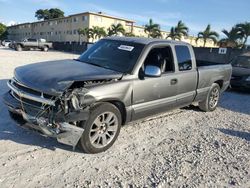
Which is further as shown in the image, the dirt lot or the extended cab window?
the extended cab window

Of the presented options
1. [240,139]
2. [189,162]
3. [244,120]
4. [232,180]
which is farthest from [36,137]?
[244,120]

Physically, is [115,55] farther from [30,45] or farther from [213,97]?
[30,45]

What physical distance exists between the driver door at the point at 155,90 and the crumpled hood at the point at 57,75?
540 millimetres

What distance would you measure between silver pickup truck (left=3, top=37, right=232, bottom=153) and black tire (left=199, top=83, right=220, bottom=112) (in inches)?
45.2

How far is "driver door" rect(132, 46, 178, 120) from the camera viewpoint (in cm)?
505

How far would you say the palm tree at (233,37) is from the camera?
1375 inches

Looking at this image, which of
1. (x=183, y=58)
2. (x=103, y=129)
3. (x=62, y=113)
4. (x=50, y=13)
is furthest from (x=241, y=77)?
(x=50, y=13)

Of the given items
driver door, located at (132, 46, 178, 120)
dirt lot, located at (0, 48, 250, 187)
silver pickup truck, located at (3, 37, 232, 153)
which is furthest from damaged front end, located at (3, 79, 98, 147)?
driver door, located at (132, 46, 178, 120)

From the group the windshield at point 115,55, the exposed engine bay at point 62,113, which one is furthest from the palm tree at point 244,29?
the exposed engine bay at point 62,113

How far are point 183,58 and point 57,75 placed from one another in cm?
305

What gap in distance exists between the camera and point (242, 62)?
1289cm

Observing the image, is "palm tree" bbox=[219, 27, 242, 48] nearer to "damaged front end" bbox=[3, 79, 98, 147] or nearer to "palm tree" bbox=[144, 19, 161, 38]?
"palm tree" bbox=[144, 19, 161, 38]

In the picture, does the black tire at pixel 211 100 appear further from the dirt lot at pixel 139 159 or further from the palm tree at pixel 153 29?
the palm tree at pixel 153 29

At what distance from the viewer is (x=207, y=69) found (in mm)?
7109
